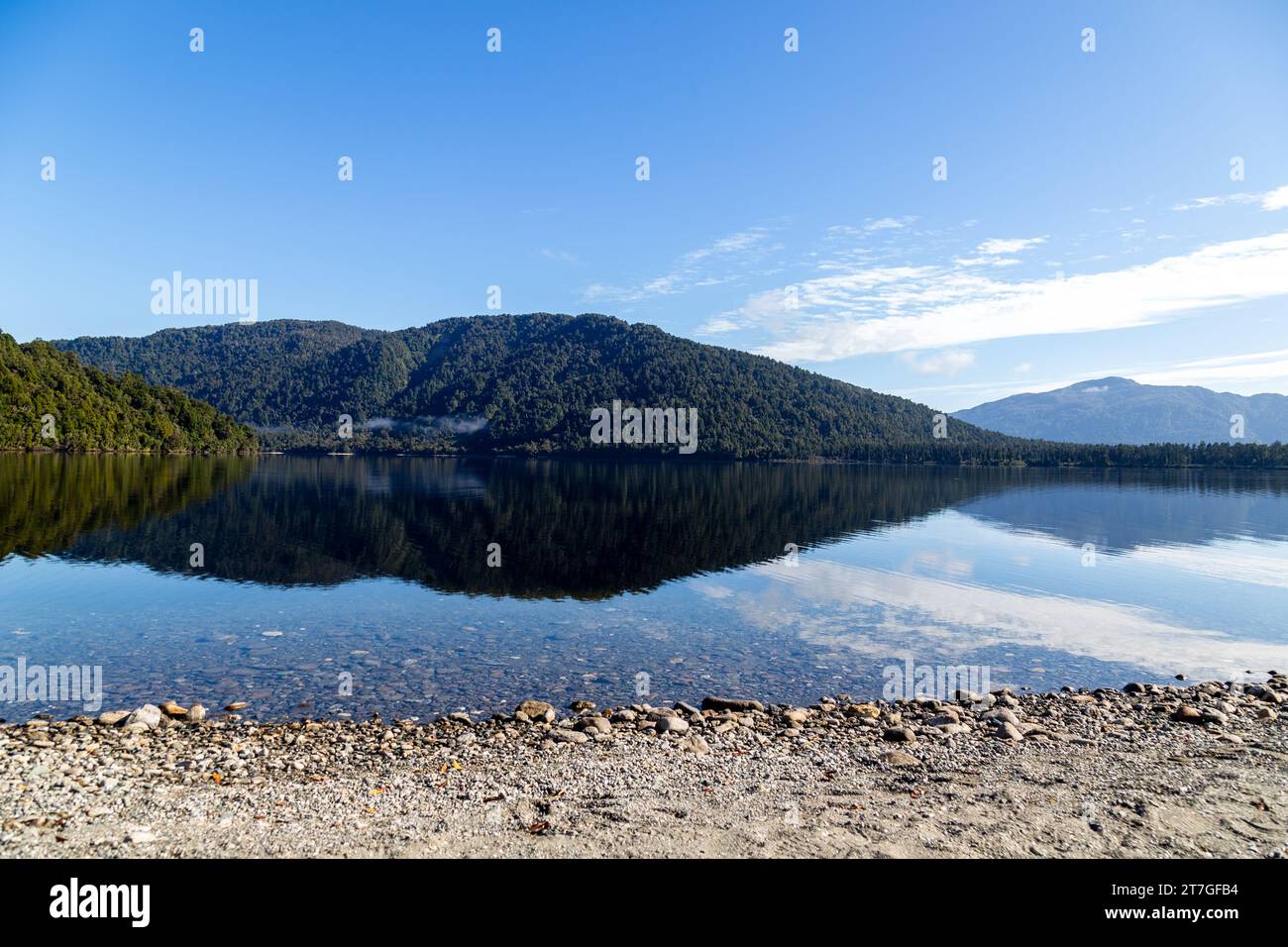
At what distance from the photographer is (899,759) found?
15344 mm

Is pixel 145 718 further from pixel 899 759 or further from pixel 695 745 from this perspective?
pixel 899 759

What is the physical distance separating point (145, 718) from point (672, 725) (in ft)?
41.6

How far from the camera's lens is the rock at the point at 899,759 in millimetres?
15016

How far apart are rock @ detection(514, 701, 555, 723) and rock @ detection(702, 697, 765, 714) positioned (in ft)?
15.1

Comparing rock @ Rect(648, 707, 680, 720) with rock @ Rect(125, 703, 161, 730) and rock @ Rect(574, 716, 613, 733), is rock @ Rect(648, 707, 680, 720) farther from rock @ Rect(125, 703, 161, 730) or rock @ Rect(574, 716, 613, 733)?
rock @ Rect(125, 703, 161, 730)

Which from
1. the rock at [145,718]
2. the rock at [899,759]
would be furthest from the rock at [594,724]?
the rock at [145,718]

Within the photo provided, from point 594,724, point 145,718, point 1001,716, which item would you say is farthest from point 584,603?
point 1001,716

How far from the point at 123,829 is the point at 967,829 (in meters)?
13.3

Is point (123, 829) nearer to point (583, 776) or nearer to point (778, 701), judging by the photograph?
point (583, 776)

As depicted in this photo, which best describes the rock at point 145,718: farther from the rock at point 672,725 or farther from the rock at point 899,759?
the rock at point 899,759

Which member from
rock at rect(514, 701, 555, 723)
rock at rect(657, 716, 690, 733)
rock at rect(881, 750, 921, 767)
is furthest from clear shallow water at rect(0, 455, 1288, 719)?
rock at rect(881, 750, 921, 767)

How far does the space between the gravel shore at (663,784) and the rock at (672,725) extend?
3.2 inches
